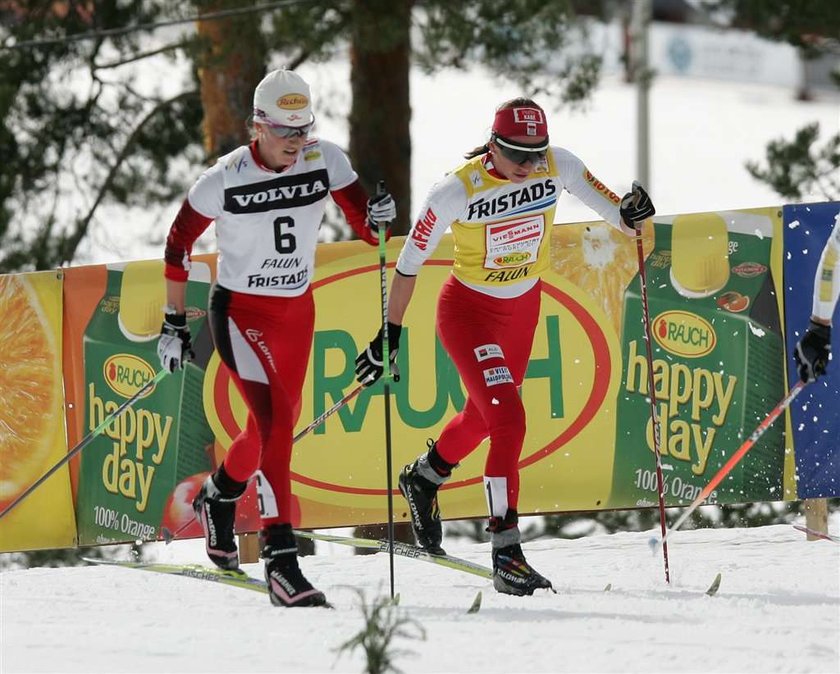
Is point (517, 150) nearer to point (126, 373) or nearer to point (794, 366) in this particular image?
point (794, 366)

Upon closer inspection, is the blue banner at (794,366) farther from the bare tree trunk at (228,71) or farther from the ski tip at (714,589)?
the bare tree trunk at (228,71)

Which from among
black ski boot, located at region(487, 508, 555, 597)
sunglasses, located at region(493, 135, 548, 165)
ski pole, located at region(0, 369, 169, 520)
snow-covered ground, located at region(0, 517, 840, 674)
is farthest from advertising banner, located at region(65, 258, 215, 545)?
sunglasses, located at region(493, 135, 548, 165)

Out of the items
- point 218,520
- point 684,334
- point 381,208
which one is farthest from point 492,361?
point 684,334

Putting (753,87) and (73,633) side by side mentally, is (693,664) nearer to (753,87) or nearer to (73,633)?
(73,633)

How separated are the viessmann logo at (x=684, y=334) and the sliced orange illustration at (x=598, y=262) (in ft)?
0.74

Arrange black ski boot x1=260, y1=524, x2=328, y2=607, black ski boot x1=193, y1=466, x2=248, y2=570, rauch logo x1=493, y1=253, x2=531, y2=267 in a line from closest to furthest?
black ski boot x1=260, y1=524, x2=328, y2=607, rauch logo x1=493, y1=253, x2=531, y2=267, black ski boot x1=193, y1=466, x2=248, y2=570

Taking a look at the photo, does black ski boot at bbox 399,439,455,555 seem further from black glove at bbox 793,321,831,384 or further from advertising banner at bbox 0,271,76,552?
advertising banner at bbox 0,271,76,552

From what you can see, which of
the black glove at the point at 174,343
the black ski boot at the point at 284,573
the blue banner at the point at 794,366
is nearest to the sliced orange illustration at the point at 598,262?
the blue banner at the point at 794,366

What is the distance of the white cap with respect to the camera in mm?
6223

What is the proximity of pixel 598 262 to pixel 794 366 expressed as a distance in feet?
3.82

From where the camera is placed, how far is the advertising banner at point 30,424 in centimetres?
814

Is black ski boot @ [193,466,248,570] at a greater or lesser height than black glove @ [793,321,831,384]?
lesser

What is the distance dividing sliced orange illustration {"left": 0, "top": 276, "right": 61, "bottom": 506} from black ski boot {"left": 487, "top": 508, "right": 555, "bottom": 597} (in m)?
2.85

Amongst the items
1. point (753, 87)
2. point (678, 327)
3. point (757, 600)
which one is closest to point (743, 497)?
point (678, 327)
